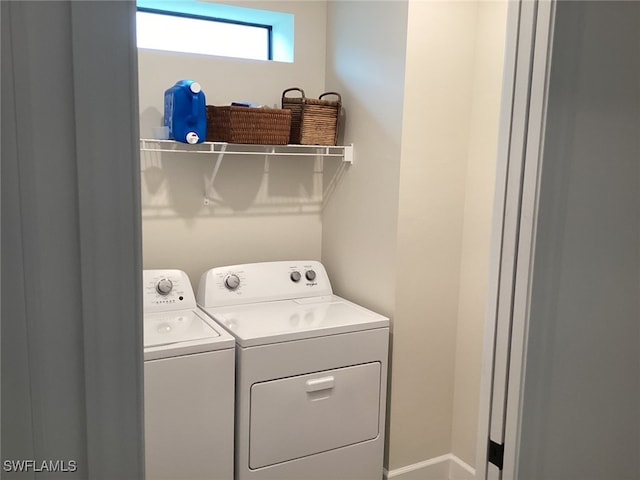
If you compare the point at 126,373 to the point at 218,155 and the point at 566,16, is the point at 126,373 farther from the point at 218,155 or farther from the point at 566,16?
the point at 218,155

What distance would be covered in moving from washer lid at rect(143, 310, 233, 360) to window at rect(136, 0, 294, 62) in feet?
3.95

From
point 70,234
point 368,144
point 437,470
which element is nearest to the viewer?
point 70,234

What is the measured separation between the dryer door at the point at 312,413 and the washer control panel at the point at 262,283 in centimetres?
52

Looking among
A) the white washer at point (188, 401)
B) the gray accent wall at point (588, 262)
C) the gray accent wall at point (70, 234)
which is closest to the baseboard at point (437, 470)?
the white washer at point (188, 401)

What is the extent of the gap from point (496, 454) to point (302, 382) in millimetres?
1071

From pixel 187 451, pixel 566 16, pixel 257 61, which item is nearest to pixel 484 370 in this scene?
pixel 566 16

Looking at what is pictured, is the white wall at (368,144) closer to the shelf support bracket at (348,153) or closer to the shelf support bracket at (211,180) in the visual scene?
the shelf support bracket at (348,153)

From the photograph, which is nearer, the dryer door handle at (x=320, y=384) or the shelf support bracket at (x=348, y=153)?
the dryer door handle at (x=320, y=384)

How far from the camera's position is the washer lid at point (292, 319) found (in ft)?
6.99

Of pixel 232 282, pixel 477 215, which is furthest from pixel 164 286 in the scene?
pixel 477 215

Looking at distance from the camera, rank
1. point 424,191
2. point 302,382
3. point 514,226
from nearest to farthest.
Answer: point 514,226, point 302,382, point 424,191

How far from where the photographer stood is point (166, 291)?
7.81 ft

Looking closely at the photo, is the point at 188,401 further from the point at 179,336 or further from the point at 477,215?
the point at 477,215

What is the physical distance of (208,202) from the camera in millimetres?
2654
